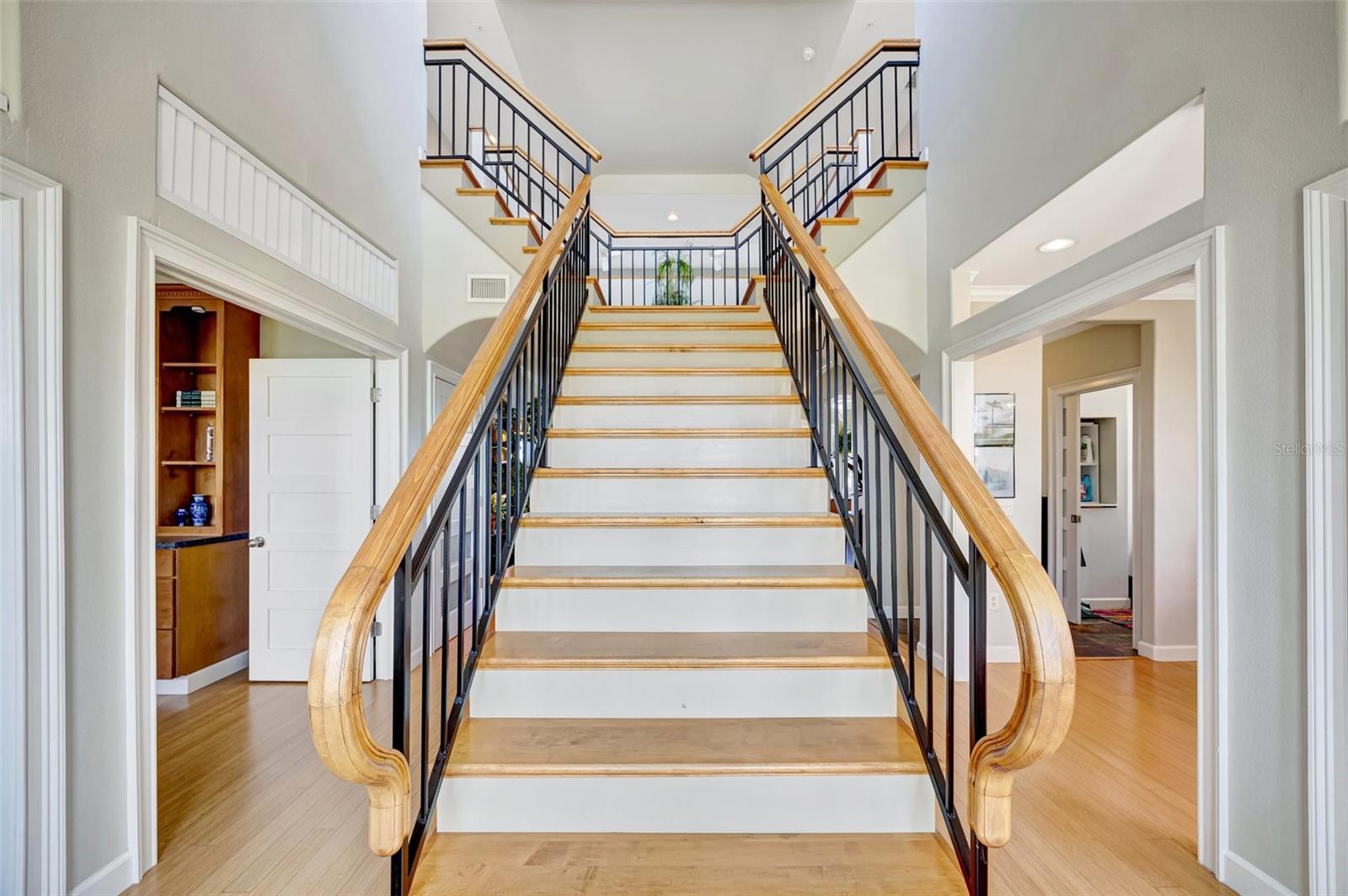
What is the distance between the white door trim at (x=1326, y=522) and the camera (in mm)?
1658

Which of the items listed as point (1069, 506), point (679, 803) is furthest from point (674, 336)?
point (1069, 506)

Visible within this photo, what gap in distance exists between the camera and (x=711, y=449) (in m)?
2.86

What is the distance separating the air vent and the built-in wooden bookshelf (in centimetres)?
152

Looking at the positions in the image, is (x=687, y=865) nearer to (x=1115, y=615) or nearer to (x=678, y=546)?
(x=678, y=546)

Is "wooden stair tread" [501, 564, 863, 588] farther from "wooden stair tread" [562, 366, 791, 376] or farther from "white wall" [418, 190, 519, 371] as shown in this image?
"white wall" [418, 190, 519, 371]

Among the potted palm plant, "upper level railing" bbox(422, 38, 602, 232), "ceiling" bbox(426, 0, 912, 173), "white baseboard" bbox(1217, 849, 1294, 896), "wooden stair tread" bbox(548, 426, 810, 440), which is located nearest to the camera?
"white baseboard" bbox(1217, 849, 1294, 896)

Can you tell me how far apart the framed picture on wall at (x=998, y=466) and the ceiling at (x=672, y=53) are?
11.7 ft

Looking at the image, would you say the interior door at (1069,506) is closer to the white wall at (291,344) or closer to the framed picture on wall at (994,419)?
the framed picture on wall at (994,419)

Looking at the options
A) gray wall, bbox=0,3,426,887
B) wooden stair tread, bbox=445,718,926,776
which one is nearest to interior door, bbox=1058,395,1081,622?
wooden stair tread, bbox=445,718,926,776

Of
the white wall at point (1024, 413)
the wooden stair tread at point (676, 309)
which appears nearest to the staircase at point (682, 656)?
the wooden stair tread at point (676, 309)

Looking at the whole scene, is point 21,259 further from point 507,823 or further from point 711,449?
point 711,449

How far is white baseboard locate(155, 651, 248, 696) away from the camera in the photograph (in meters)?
3.70

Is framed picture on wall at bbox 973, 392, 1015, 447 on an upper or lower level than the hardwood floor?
upper

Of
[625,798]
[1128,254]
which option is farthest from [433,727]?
[1128,254]
